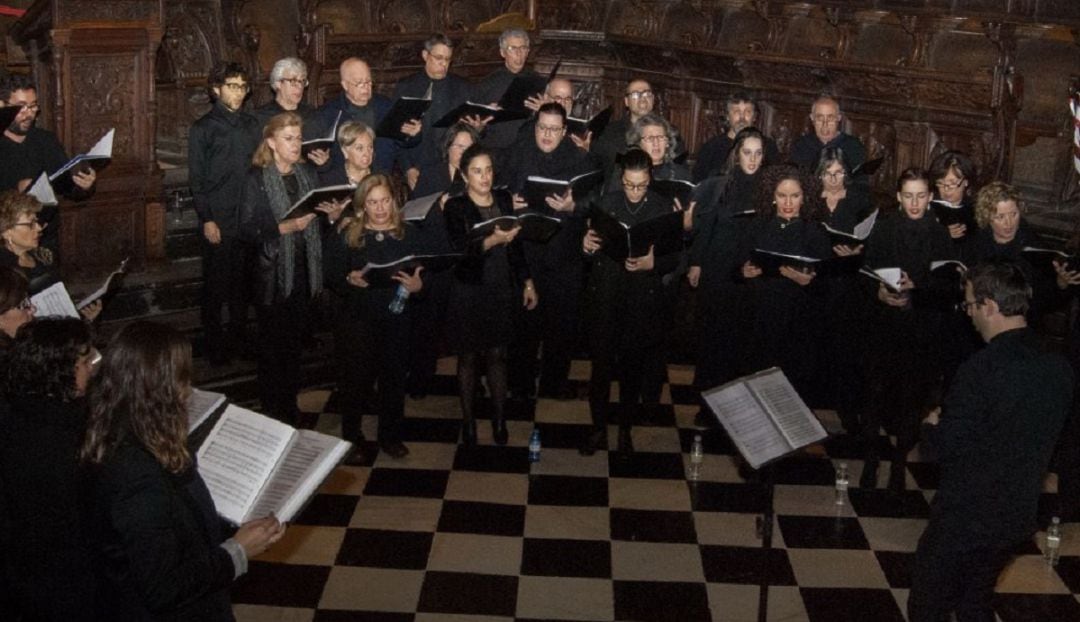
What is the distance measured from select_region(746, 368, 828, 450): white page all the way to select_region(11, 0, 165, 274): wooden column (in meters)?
4.12

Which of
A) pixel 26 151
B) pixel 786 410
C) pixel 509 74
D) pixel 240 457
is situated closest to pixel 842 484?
pixel 786 410

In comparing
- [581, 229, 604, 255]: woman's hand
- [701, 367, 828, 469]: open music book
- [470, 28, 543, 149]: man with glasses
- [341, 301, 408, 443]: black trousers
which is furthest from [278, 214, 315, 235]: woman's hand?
[701, 367, 828, 469]: open music book

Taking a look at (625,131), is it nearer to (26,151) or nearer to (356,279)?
(356,279)

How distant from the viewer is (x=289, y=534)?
6125 mm

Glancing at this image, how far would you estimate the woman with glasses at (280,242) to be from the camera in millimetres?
6836

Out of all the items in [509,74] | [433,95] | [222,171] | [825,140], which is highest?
[509,74]

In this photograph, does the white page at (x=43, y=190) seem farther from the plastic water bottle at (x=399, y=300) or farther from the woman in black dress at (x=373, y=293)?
the plastic water bottle at (x=399, y=300)

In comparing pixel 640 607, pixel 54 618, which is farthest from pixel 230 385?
pixel 54 618

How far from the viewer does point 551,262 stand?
25.5 ft

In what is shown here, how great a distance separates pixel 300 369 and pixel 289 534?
1557 millimetres

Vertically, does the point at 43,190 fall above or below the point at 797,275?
above

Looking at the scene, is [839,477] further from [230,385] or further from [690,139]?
[690,139]

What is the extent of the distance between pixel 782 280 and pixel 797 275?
122mm

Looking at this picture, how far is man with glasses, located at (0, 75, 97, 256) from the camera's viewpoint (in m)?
6.66
